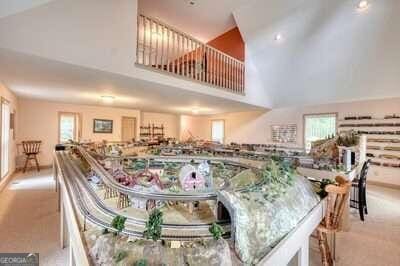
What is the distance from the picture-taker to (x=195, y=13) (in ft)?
18.6

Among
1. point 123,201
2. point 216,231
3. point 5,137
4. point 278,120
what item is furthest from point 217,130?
point 216,231

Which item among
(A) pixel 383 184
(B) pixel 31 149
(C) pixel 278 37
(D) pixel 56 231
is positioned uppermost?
(C) pixel 278 37

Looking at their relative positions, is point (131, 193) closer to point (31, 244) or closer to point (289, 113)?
point (31, 244)

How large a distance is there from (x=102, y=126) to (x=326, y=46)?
7.72 m

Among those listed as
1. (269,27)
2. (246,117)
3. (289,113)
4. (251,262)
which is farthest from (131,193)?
(246,117)

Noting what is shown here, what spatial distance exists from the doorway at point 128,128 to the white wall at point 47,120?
2.26ft

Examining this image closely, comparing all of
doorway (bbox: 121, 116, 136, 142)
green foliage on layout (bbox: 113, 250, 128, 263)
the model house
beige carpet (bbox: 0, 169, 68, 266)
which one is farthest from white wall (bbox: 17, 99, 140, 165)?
green foliage on layout (bbox: 113, 250, 128, 263)

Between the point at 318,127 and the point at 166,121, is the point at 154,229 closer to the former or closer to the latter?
the point at 318,127

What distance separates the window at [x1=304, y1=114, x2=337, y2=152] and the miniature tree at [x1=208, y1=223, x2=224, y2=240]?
633 cm

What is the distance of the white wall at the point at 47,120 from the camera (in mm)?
6672

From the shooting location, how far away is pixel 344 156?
2908 mm

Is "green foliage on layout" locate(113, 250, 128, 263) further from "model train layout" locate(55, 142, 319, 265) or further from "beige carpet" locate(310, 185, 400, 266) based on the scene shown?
"beige carpet" locate(310, 185, 400, 266)

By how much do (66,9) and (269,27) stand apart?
4402 mm

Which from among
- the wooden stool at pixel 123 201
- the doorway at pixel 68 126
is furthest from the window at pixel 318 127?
the doorway at pixel 68 126
